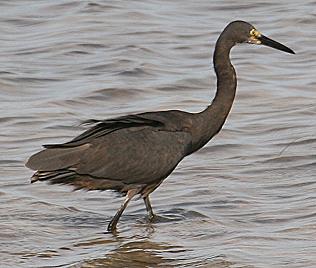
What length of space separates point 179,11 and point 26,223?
8.89 m

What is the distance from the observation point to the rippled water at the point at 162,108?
872 cm

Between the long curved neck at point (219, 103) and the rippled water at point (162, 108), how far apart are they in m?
0.62

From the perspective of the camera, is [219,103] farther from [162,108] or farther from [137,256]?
A: [162,108]

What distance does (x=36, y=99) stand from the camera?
13188 mm

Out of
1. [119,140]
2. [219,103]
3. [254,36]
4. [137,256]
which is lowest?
[137,256]

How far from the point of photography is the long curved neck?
9570 millimetres

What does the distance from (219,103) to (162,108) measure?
3.25m

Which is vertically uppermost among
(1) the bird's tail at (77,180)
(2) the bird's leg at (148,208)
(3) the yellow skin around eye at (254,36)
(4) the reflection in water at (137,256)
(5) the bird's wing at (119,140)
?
(3) the yellow skin around eye at (254,36)

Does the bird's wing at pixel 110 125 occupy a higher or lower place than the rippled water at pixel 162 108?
higher

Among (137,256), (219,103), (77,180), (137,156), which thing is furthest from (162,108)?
(137,256)

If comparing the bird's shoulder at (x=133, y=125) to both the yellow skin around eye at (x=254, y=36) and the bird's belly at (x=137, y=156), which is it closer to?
the bird's belly at (x=137, y=156)

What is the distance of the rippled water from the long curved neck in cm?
62

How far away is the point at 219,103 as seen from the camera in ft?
31.8

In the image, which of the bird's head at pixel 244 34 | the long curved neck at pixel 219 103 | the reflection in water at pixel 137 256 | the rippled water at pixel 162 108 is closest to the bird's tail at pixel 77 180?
Answer: the rippled water at pixel 162 108
